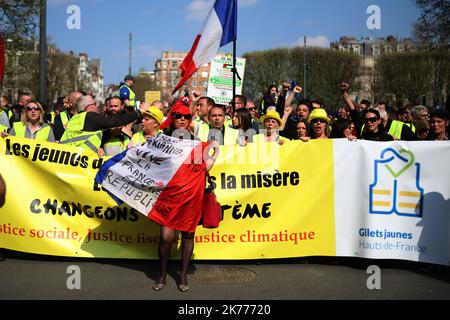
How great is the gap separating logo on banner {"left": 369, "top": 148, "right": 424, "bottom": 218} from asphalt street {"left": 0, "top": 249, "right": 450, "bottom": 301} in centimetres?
69

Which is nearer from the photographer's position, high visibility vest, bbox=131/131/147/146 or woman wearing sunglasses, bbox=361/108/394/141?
woman wearing sunglasses, bbox=361/108/394/141

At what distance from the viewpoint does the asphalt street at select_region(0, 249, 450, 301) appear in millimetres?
4437

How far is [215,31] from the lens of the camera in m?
6.54

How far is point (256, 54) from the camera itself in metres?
61.7

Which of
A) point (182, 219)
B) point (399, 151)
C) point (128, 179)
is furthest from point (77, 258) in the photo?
point (399, 151)

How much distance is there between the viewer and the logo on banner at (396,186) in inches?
204

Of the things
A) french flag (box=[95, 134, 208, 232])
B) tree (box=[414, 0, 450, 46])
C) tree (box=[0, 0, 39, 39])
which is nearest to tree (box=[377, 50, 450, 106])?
tree (box=[414, 0, 450, 46])

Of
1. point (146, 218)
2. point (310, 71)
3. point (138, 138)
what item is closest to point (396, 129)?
point (138, 138)

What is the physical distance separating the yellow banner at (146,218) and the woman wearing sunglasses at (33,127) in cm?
60

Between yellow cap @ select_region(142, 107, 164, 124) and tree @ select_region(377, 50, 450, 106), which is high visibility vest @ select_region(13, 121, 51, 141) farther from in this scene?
tree @ select_region(377, 50, 450, 106)

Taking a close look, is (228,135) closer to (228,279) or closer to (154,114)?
(154,114)

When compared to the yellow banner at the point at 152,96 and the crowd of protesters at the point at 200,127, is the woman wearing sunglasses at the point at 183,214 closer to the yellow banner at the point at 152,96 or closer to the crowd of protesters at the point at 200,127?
the crowd of protesters at the point at 200,127

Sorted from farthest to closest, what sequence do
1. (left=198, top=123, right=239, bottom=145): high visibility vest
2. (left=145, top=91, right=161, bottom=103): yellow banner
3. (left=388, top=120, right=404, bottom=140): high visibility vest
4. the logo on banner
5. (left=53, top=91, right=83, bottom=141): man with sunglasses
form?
(left=145, top=91, right=161, bottom=103): yellow banner
(left=53, top=91, right=83, bottom=141): man with sunglasses
(left=388, top=120, right=404, bottom=140): high visibility vest
(left=198, top=123, right=239, bottom=145): high visibility vest
the logo on banner

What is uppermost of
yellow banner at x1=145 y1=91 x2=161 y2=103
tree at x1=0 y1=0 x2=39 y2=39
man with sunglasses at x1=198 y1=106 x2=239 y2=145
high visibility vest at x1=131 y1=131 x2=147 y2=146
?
tree at x1=0 y1=0 x2=39 y2=39
